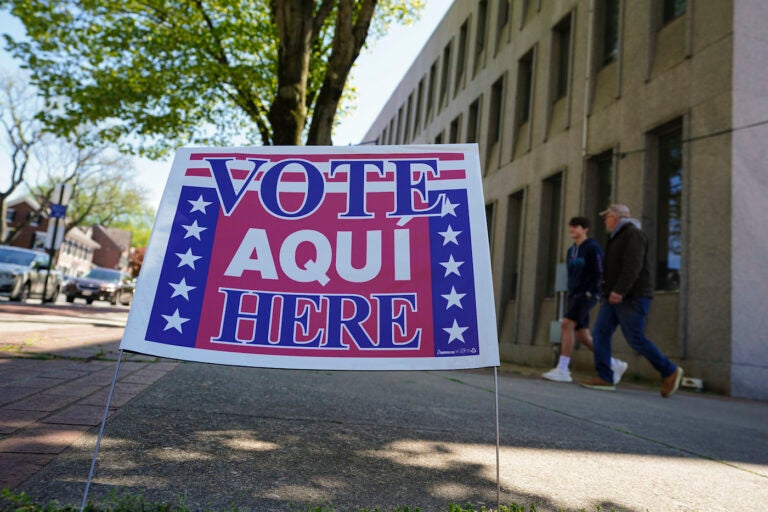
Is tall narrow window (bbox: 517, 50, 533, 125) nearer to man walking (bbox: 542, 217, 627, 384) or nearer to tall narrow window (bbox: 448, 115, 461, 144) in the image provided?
tall narrow window (bbox: 448, 115, 461, 144)

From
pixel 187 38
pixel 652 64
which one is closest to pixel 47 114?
pixel 187 38

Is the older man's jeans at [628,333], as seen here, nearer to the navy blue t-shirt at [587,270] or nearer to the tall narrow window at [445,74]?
the navy blue t-shirt at [587,270]

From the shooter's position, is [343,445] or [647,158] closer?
[343,445]

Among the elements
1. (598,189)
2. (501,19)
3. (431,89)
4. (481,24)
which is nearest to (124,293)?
(431,89)

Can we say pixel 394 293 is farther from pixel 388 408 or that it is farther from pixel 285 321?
pixel 388 408

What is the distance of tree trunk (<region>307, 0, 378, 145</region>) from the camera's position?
7.84 metres

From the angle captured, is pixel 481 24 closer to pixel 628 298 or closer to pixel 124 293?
pixel 628 298

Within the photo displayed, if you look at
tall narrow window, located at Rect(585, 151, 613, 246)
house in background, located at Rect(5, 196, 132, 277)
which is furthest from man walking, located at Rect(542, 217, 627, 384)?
house in background, located at Rect(5, 196, 132, 277)

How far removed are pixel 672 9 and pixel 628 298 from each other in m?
6.75

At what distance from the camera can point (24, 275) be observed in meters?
17.1

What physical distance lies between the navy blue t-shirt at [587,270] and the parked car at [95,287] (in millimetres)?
22448

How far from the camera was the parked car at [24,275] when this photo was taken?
16.6 meters

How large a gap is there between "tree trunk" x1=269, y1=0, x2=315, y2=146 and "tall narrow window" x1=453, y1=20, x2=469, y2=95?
602 inches

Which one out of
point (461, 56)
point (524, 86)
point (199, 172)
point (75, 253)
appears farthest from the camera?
point (75, 253)
